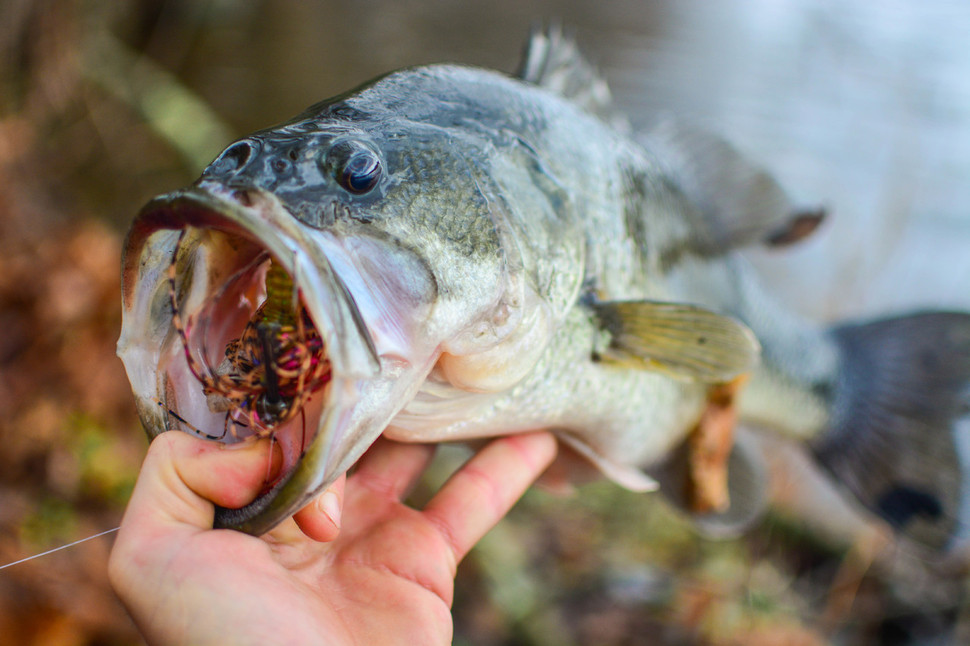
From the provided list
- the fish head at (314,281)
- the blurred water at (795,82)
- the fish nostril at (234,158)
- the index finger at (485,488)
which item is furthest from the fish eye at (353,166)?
the blurred water at (795,82)

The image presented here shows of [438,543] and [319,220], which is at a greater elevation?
[319,220]

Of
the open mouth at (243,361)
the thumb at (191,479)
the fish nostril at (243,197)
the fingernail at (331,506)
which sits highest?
the fish nostril at (243,197)

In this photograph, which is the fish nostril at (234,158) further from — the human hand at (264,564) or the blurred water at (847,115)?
the blurred water at (847,115)

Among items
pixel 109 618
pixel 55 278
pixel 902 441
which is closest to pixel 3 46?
pixel 55 278

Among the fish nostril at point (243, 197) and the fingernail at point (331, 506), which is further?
the fingernail at point (331, 506)

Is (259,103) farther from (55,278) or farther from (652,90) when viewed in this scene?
(652,90)

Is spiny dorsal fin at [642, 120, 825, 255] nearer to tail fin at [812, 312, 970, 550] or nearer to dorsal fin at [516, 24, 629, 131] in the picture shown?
dorsal fin at [516, 24, 629, 131]

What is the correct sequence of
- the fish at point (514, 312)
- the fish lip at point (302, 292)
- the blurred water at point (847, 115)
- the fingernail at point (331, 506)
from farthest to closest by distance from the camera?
the blurred water at point (847, 115)
the fingernail at point (331, 506)
the fish at point (514, 312)
the fish lip at point (302, 292)

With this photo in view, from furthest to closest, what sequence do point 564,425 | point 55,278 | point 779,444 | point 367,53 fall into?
point 367,53 → point 779,444 → point 55,278 → point 564,425

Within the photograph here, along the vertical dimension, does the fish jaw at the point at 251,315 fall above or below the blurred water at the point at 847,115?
above
